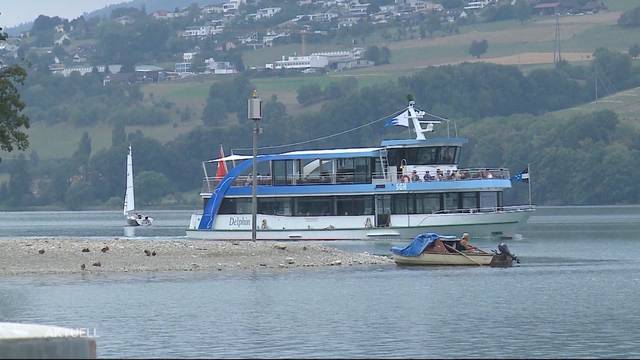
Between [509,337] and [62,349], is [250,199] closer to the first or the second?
[509,337]

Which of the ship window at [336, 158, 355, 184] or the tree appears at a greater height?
the tree

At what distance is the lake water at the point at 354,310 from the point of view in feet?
138

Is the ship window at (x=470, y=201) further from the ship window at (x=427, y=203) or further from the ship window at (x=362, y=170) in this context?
the ship window at (x=362, y=170)

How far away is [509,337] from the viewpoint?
144ft

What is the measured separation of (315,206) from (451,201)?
302 inches

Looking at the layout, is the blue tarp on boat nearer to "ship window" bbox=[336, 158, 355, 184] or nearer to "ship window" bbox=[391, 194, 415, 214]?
"ship window" bbox=[391, 194, 415, 214]

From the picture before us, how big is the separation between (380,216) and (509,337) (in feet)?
170

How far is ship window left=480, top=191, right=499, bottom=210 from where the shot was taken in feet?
311

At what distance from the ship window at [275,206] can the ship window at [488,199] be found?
10.8m

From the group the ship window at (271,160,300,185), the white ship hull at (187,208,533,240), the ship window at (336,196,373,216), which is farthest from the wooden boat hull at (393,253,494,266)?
the ship window at (271,160,300,185)

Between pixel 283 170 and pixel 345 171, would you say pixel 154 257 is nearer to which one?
pixel 345 171

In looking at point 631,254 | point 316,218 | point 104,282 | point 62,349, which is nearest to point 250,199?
point 316,218

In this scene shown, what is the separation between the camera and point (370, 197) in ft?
313

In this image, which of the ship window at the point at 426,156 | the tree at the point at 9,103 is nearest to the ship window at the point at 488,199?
the ship window at the point at 426,156
